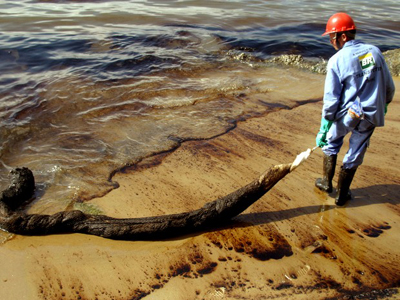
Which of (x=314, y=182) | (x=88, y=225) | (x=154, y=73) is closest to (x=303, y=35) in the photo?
(x=154, y=73)

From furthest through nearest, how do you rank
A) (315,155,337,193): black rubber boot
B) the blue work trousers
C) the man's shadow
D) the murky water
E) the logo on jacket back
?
the murky water, (315,155,337,193): black rubber boot, the man's shadow, the blue work trousers, the logo on jacket back

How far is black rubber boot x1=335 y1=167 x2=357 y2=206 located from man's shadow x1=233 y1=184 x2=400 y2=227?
63 mm

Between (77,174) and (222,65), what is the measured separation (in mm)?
5733

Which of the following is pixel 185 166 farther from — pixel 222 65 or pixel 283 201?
pixel 222 65

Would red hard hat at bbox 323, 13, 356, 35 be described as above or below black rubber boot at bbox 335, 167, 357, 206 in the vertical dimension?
above

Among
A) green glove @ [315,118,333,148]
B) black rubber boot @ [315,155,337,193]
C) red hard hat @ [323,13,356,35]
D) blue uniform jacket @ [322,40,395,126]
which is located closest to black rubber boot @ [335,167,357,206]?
black rubber boot @ [315,155,337,193]

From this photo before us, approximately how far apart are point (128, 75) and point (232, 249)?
6070mm

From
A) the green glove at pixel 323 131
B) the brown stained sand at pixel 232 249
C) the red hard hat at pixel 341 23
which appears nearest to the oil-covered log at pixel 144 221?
the brown stained sand at pixel 232 249

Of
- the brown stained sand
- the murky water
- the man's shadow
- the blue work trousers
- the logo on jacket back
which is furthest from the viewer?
the murky water

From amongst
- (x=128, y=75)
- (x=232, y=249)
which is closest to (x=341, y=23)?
(x=232, y=249)

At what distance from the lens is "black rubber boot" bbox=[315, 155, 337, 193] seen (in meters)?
4.07

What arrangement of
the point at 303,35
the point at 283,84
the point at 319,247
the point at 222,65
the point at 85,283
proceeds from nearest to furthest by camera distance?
the point at 85,283 → the point at 319,247 → the point at 283,84 → the point at 222,65 → the point at 303,35

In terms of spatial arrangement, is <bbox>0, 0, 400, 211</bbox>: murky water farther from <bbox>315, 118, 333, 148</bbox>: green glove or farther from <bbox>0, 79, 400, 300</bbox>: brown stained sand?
<bbox>315, 118, 333, 148</bbox>: green glove

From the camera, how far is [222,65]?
937 cm
